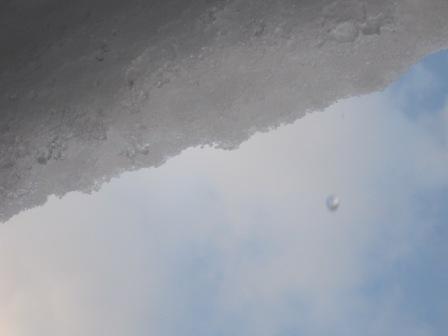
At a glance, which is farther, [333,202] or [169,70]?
[333,202]

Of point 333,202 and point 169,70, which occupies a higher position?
point 333,202

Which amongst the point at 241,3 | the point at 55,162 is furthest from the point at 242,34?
the point at 55,162

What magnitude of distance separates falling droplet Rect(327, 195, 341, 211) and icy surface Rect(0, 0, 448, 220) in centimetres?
154

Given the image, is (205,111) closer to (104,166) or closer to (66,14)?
(104,166)

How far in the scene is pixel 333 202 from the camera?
303cm

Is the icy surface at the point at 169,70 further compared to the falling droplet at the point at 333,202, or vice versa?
the falling droplet at the point at 333,202

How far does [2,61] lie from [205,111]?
1.74ft

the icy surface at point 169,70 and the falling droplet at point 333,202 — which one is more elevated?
the falling droplet at point 333,202

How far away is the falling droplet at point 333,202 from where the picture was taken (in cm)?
294

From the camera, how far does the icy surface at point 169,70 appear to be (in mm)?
1382

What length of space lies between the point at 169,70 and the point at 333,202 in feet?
5.96

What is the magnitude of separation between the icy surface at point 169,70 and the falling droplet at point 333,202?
5.06 feet

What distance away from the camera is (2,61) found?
57.4 inches

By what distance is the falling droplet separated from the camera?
294 cm
